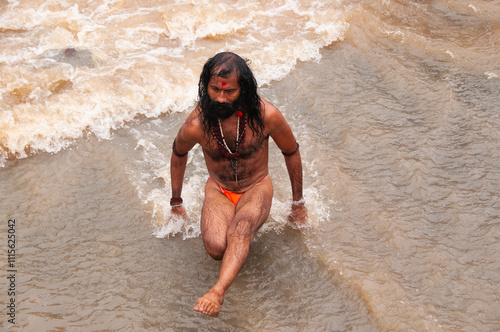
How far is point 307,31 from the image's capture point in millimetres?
7375

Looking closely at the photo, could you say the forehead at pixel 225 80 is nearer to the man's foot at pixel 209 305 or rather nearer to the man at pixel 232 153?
the man at pixel 232 153

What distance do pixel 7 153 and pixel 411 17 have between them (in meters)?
5.98

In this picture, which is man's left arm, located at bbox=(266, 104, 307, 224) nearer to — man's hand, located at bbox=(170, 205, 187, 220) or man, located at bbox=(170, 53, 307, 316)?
man, located at bbox=(170, 53, 307, 316)

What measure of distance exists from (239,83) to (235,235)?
3.57 feet

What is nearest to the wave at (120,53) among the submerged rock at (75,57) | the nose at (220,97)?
the submerged rock at (75,57)

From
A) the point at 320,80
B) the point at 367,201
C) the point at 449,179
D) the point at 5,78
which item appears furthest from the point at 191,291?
the point at 5,78

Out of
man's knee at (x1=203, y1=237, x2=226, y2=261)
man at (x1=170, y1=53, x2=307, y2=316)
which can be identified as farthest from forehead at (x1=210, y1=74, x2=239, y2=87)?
man's knee at (x1=203, y1=237, x2=226, y2=261)

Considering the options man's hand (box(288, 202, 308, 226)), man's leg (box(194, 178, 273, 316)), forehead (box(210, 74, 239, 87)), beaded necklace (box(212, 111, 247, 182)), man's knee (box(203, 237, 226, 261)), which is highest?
forehead (box(210, 74, 239, 87))

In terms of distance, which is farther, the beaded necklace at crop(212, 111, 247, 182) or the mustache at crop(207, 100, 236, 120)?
the beaded necklace at crop(212, 111, 247, 182)

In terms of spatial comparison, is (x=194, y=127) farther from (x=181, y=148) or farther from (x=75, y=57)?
(x=75, y=57)

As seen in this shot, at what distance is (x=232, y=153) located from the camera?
377 cm

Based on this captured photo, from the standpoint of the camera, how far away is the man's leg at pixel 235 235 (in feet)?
9.82

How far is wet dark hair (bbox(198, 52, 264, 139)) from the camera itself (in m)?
3.33

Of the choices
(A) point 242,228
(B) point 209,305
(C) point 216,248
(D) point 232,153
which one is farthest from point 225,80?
(B) point 209,305
